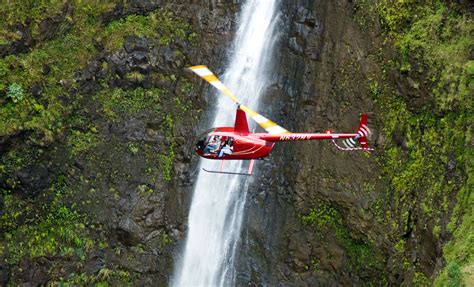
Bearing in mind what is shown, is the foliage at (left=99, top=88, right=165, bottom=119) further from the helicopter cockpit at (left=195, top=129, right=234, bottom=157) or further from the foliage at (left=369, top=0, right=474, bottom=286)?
the foliage at (left=369, top=0, right=474, bottom=286)

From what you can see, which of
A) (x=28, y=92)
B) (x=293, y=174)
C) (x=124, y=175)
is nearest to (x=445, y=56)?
(x=293, y=174)

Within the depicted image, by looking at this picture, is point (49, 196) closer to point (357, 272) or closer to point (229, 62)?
point (229, 62)

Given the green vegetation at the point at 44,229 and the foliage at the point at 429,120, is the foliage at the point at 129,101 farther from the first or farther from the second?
the foliage at the point at 429,120

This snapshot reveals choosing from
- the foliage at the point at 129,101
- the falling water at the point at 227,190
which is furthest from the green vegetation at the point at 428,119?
the foliage at the point at 129,101

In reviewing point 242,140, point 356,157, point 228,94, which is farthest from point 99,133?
point 356,157

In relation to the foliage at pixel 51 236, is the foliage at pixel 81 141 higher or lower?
higher
